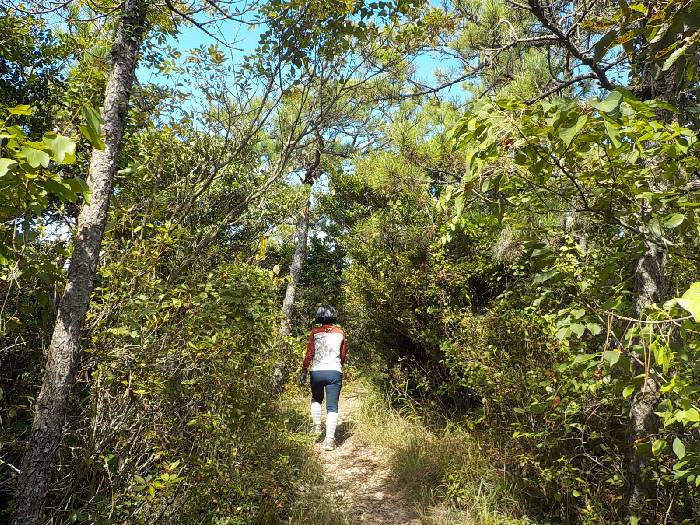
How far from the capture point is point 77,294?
6.64ft

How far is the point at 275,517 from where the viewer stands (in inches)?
126

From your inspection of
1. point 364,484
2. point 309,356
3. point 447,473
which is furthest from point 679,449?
point 309,356

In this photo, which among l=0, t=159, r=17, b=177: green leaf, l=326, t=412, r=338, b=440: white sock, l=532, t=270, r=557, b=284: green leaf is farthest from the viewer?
l=326, t=412, r=338, b=440: white sock

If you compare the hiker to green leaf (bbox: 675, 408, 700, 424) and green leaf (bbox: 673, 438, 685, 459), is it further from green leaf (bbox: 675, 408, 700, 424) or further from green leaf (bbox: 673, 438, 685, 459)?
green leaf (bbox: 675, 408, 700, 424)

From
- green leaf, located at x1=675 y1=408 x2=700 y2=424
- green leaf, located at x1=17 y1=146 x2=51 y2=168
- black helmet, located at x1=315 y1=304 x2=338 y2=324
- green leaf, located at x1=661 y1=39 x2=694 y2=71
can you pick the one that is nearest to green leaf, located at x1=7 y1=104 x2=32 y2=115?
green leaf, located at x1=17 y1=146 x2=51 y2=168

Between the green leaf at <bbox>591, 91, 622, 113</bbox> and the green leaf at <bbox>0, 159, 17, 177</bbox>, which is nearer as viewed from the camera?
the green leaf at <bbox>0, 159, 17, 177</bbox>

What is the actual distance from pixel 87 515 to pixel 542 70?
16.0ft

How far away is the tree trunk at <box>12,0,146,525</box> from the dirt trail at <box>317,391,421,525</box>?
2372 mm

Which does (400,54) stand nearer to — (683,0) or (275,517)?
(683,0)

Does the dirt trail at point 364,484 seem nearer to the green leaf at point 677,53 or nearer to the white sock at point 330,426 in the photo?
the white sock at point 330,426

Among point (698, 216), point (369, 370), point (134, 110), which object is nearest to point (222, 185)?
point (369, 370)

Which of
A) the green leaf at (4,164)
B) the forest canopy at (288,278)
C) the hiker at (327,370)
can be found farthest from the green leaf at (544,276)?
the hiker at (327,370)

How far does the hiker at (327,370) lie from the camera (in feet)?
17.0

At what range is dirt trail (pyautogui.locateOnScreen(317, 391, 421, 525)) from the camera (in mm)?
3629
